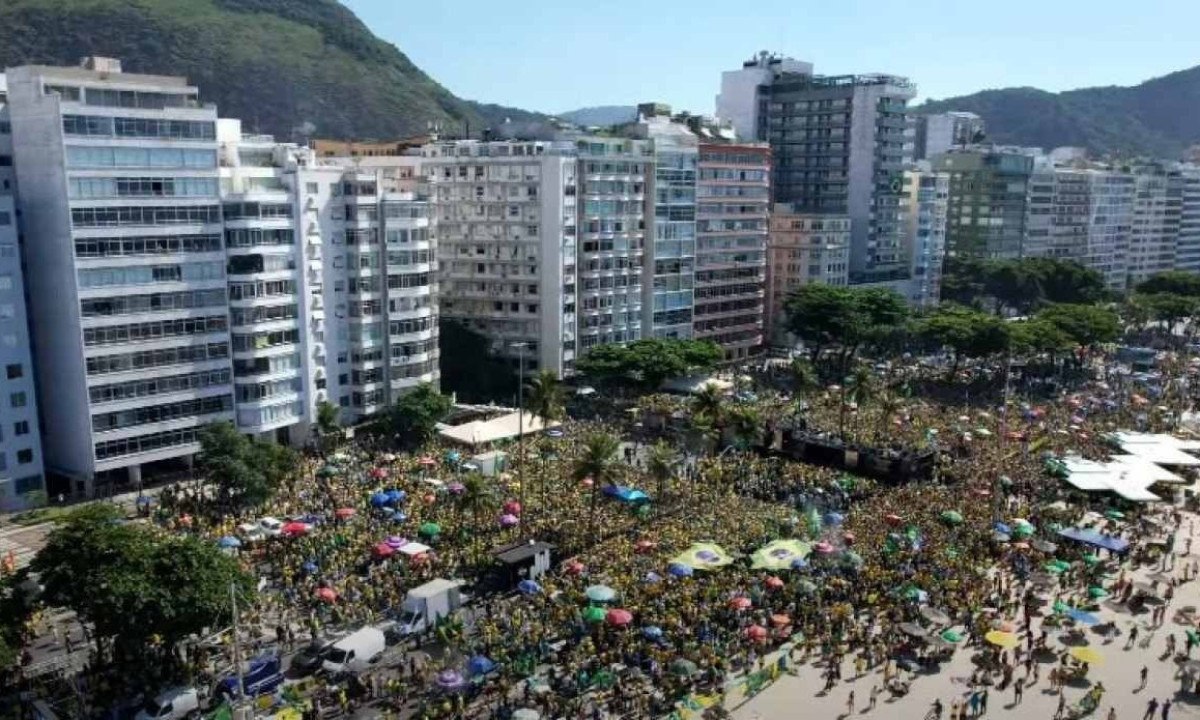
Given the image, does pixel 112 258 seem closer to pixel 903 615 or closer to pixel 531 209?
pixel 531 209

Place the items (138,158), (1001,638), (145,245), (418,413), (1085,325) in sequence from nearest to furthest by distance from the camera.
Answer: (1001,638), (138,158), (145,245), (418,413), (1085,325)

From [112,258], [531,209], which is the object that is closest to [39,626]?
[112,258]

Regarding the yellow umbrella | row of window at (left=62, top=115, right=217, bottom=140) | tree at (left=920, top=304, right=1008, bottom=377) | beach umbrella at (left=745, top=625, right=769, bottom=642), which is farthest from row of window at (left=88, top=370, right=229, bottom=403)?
tree at (left=920, top=304, right=1008, bottom=377)

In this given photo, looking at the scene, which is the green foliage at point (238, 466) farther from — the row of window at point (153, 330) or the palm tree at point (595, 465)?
the palm tree at point (595, 465)

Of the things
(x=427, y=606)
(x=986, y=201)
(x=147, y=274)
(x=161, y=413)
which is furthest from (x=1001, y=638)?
(x=986, y=201)

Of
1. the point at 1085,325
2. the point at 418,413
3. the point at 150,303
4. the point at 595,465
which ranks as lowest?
the point at 418,413

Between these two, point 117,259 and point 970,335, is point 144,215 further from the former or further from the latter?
point 970,335
